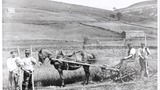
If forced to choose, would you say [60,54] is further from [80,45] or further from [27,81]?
[27,81]

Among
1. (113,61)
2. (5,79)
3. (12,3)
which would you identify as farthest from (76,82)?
(12,3)

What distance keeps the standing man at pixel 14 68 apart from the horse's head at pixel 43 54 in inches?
18.7

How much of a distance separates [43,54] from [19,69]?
67 centimetres

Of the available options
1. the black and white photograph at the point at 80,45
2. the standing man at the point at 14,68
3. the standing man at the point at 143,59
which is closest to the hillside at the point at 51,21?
the black and white photograph at the point at 80,45

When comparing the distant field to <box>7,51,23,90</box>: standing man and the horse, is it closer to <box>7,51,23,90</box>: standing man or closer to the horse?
the horse

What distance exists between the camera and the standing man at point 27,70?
24.6ft

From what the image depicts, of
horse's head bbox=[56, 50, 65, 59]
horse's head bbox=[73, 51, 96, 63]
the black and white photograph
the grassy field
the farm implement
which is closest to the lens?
the black and white photograph

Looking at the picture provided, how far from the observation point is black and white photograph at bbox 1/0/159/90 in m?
7.55

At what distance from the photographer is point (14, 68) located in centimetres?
745

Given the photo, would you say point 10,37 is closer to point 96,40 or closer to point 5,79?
point 5,79

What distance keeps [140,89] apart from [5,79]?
351 cm

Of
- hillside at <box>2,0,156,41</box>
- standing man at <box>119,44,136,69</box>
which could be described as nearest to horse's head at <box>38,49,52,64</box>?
hillside at <box>2,0,156,41</box>

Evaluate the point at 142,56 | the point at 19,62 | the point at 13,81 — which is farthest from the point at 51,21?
the point at 142,56

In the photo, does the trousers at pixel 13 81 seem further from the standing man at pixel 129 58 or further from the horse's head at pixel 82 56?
the standing man at pixel 129 58
